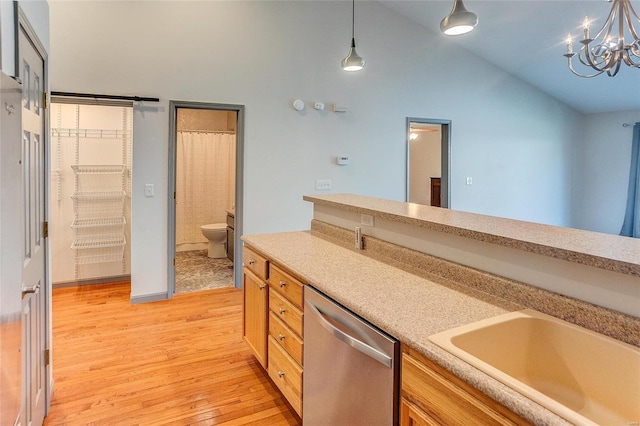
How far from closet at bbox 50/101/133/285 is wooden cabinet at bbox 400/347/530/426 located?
404 cm

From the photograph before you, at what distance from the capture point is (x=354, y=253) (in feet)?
7.39

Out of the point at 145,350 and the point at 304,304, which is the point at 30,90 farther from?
the point at 145,350

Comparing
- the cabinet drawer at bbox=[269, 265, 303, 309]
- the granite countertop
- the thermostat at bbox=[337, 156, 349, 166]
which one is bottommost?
the cabinet drawer at bbox=[269, 265, 303, 309]

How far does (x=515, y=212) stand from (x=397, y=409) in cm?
555

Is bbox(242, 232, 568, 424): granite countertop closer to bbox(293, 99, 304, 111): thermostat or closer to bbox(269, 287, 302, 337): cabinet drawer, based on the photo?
bbox(269, 287, 302, 337): cabinet drawer

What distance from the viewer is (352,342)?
1.45 meters

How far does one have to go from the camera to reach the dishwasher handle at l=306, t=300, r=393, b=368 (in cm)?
128

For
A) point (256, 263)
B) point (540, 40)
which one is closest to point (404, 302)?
point (256, 263)

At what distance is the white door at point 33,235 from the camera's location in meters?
1.66

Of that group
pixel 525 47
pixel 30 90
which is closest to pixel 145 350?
pixel 30 90

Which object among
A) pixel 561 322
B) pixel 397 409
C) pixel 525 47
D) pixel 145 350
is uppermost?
pixel 525 47

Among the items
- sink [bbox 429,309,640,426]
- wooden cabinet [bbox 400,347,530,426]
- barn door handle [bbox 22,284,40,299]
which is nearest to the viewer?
wooden cabinet [bbox 400,347,530,426]

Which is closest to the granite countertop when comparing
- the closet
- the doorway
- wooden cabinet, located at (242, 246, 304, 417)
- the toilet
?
wooden cabinet, located at (242, 246, 304, 417)

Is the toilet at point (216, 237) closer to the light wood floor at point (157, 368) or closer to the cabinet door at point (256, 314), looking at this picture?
the light wood floor at point (157, 368)
